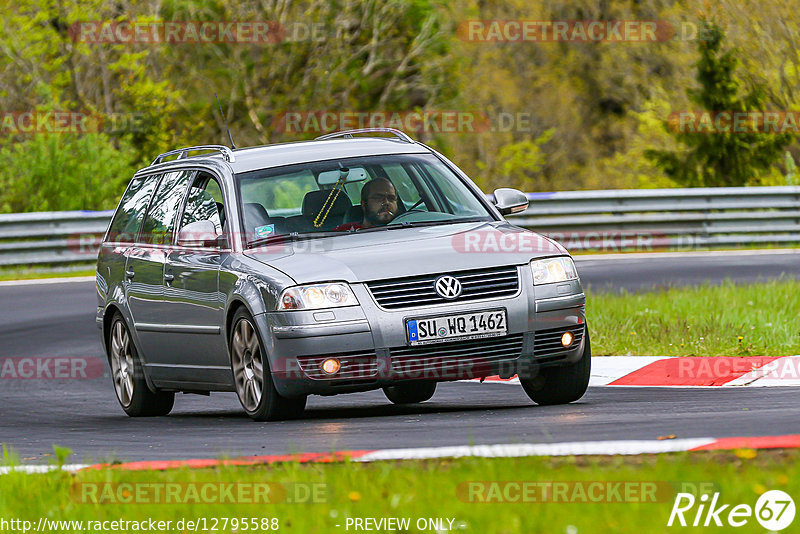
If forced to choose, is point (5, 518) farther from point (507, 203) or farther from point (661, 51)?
point (661, 51)

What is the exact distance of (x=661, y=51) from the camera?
48.4 metres

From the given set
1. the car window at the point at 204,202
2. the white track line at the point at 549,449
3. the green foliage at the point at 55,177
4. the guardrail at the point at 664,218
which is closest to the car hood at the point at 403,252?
the car window at the point at 204,202

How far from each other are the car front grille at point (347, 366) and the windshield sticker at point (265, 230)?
1.19 metres

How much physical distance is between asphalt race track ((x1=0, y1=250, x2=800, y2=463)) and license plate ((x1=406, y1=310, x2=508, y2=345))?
463 mm

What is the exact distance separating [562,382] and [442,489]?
361 centimetres

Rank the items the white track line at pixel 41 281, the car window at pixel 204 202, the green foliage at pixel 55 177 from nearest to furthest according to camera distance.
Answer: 1. the car window at pixel 204 202
2. the white track line at pixel 41 281
3. the green foliage at pixel 55 177

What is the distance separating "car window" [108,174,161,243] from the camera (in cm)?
1090

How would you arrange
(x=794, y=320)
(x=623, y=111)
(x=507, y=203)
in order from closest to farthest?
(x=507, y=203) < (x=794, y=320) < (x=623, y=111)

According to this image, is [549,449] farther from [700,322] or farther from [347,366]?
[700,322]

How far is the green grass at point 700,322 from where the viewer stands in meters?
11.4

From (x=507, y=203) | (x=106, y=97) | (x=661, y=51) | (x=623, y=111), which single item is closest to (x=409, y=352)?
(x=507, y=203)

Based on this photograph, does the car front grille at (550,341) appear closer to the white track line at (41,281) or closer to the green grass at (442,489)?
the green grass at (442,489)

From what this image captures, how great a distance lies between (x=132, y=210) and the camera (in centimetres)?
1112

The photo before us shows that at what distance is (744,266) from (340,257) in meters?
12.5
